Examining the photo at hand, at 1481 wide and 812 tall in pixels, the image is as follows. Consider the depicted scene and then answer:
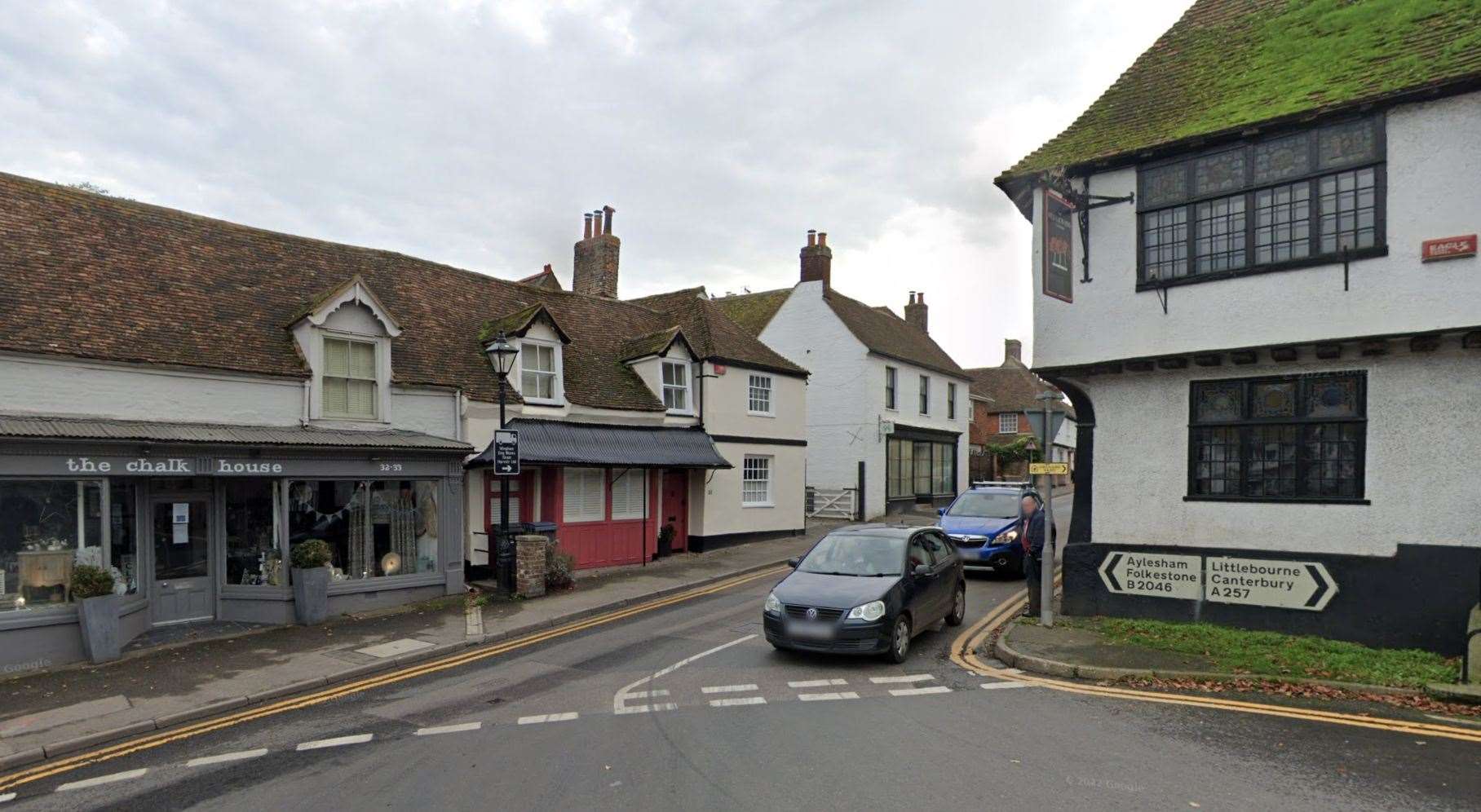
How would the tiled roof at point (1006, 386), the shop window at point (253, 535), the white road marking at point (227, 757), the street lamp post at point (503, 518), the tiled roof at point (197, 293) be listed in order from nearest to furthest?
the white road marking at point (227, 757), the tiled roof at point (197, 293), the shop window at point (253, 535), the street lamp post at point (503, 518), the tiled roof at point (1006, 386)

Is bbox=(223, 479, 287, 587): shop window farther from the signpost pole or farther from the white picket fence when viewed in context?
the white picket fence

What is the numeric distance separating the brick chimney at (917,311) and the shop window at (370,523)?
30753 millimetres

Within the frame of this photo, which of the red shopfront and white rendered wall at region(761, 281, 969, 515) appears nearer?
the red shopfront

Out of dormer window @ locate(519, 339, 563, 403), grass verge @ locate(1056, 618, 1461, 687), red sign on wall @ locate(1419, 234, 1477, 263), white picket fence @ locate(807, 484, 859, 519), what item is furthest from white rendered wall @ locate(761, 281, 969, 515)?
red sign on wall @ locate(1419, 234, 1477, 263)

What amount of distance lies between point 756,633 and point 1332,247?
935 cm

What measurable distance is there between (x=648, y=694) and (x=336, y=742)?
3.07m

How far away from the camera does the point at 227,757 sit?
7.50 meters

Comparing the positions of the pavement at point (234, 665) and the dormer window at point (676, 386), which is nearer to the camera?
the pavement at point (234, 665)

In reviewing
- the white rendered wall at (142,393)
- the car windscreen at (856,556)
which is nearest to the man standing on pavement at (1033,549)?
the car windscreen at (856,556)

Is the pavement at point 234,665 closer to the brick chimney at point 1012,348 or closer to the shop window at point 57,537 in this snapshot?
the shop window at point 57,537

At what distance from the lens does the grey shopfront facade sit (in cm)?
1098

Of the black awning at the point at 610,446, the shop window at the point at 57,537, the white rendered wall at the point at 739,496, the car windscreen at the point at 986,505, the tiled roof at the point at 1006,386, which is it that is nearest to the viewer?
the shop window at the point at 57,537

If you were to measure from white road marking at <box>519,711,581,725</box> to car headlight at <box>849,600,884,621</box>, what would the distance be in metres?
3.45

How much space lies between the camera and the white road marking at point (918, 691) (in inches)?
353
